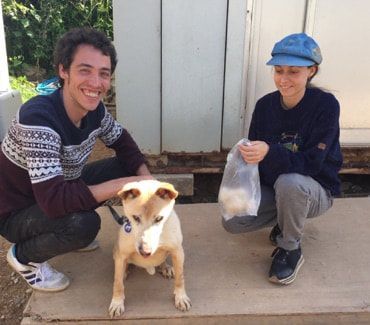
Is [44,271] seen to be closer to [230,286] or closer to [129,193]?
[129,193]

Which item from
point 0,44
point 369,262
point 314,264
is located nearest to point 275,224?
point 314,264

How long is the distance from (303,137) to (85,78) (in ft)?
4.51

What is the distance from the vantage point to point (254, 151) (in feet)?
8.41

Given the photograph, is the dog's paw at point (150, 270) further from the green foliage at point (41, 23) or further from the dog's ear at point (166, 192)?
the green foliage at point (41, 23)

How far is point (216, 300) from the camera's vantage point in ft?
8.32

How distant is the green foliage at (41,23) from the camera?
8.40 m

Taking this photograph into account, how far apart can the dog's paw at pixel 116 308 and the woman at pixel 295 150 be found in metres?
0.91

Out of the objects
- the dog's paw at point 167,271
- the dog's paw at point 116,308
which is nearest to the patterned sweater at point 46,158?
the dog's paw at point 116,308

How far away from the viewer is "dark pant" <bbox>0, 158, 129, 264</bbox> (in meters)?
2.42

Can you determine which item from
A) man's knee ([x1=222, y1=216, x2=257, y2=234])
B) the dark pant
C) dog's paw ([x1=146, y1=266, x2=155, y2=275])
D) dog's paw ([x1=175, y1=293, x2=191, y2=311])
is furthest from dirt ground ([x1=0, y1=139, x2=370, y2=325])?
man's knee ([x1=222, y1=216, x2=257, y2=234])

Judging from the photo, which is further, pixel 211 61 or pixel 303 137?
pixel 211 61

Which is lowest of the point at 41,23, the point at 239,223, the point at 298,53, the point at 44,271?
the point at 44,271

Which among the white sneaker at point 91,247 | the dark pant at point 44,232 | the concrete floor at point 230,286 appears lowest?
→ the concrete floor at point 230,286

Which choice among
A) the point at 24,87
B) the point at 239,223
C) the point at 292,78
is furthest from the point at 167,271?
the point at 24,87
